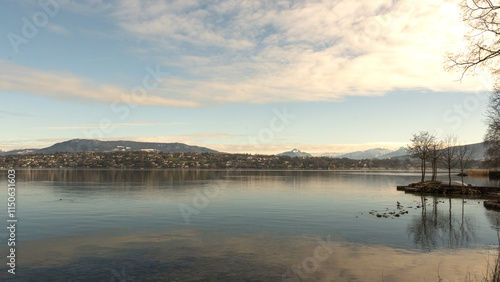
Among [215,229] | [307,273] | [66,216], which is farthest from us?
[66,216]

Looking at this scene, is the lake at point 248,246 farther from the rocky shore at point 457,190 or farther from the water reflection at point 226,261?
the rocky shore at point 457,190

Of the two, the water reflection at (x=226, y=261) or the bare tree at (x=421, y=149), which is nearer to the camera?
the water reflection at (x=226, y=261)

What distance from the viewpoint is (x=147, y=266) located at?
62.0ft

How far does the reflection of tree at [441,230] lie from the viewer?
25641 mm

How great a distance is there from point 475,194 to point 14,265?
7582cm

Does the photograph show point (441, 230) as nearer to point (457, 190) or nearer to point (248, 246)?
point (248, 246)

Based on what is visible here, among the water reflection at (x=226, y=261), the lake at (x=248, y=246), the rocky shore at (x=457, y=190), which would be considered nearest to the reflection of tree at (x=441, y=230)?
the lake at (x=248, y=246)

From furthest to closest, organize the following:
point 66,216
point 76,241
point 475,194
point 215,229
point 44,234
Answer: point 475,194 < point 66,216 < point 215,229 < point 44,234 < point 76,241

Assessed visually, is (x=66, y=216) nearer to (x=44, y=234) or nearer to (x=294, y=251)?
(x=44, y=234)

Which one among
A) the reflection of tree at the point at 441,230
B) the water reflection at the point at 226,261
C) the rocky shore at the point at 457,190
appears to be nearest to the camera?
the water reflection at the point at 226,261

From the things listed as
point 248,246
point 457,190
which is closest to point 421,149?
point 457,190

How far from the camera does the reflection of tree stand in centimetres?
2564

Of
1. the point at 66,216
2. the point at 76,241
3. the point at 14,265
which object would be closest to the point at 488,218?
the point at 76,241

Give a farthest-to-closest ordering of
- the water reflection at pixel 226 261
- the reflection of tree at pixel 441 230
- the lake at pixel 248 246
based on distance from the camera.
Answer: the reflection of tree at pixel 441 230 → the lake at pixel 248 246 → the water reflection at pixel 226 261
